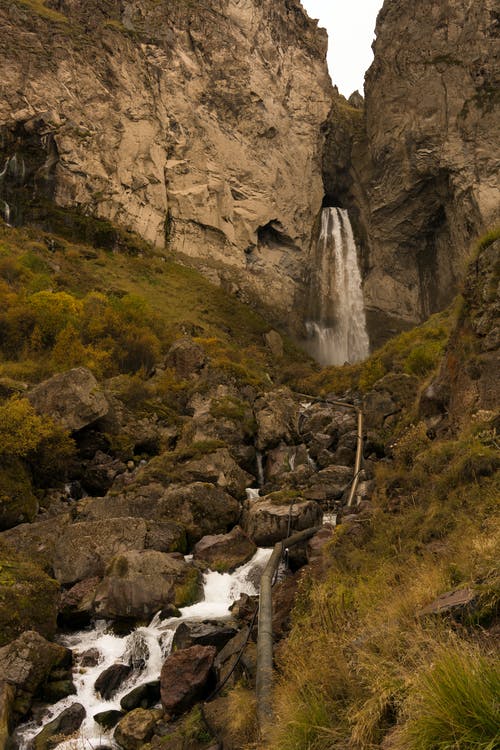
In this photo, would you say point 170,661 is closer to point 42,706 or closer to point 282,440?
point 42,706

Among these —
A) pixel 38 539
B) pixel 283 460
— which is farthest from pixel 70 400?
pixel 283 460

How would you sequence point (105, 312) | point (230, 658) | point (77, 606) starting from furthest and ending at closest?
point (105, 312) → point (77, 606) → point (230, 658)

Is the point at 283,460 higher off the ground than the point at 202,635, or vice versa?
the point at 283,460

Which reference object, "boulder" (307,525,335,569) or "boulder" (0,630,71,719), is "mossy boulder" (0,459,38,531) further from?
"boulder" (307,525,335,569)

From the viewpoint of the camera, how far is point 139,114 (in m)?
63.2

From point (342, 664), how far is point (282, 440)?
784 inches

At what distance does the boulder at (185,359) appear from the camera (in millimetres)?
32344

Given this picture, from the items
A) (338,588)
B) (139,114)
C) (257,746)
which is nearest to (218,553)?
(338,588)

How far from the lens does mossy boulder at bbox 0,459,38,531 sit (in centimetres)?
1702

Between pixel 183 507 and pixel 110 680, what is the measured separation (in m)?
7.55

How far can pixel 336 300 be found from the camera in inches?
2598

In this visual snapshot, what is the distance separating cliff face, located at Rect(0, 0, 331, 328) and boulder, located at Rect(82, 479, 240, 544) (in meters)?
44.3

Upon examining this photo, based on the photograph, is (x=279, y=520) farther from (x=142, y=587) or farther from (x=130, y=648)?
(x=130, y=648)

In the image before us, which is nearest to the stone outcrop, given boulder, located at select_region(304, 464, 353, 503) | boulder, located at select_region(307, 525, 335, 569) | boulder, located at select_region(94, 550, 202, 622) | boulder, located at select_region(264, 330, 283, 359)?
boulder, located at select_region(307, 525, 335, 569)
